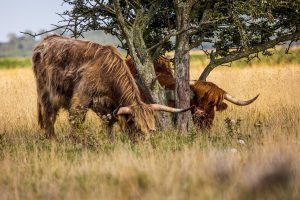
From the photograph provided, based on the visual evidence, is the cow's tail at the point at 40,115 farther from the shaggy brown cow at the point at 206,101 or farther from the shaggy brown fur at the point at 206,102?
the shaggy brown fur at the point at 206,102

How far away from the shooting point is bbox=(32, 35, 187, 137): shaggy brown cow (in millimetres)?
8531

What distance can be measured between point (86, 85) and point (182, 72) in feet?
6.51

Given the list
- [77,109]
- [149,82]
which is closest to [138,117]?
[77,109]

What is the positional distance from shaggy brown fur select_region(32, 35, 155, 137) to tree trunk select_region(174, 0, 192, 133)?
1.31 metres

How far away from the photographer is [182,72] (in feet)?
34.2

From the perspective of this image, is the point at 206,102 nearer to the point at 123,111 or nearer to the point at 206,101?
the point at 206,101

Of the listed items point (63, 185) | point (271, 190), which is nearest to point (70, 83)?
point (63, 185)

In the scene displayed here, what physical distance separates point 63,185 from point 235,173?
1.66 metres

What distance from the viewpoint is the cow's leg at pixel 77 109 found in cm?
890

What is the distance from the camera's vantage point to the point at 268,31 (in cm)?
1113

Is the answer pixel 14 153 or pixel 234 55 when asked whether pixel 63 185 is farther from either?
pixel 234 55

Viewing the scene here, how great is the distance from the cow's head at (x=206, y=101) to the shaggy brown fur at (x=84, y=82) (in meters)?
1.84

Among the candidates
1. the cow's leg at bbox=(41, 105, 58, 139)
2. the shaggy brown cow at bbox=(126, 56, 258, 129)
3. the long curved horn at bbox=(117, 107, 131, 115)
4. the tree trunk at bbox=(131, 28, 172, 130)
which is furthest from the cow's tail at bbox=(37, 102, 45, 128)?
the long curved horn at bbox=(117, 107, 131, 115)

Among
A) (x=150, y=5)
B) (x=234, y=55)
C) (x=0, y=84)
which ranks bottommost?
(x=0, y=84)
